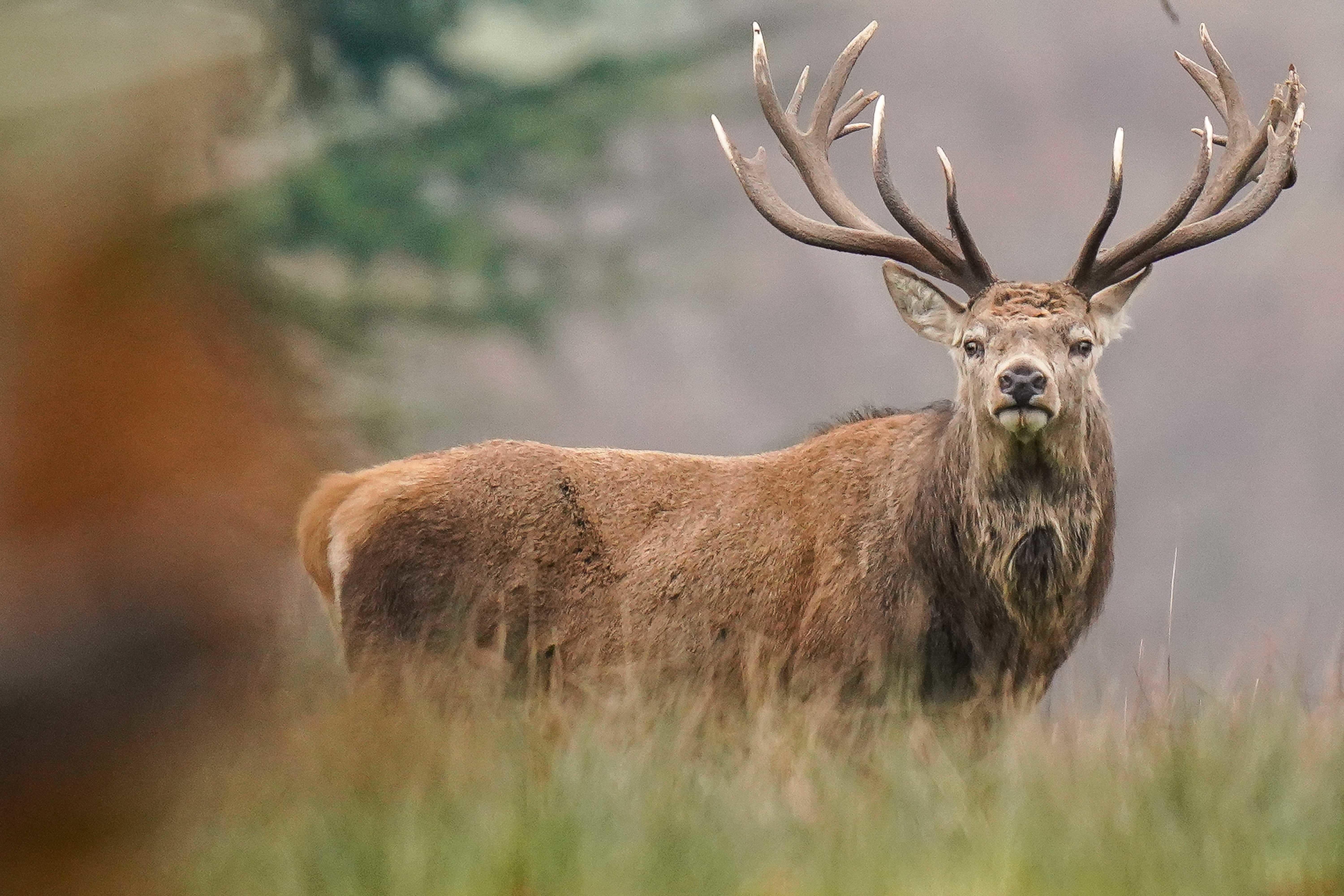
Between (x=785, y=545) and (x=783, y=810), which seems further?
(x=785, y=545)

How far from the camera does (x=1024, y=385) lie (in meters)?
4.25

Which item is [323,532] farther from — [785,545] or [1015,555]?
[1015,555]

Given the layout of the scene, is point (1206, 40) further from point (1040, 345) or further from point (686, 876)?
point (686, 876)

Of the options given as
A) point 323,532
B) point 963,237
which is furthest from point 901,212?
point 323,532

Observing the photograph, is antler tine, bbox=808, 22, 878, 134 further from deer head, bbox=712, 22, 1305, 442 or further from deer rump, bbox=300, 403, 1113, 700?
deer rump, bbox=300, 403, 1113, 700

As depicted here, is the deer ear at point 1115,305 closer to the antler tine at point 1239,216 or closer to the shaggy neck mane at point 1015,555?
the antler tine at point 1239,216

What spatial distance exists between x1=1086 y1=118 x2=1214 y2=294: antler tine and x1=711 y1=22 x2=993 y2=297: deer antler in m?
0.40

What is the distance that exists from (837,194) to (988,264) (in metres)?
0.87

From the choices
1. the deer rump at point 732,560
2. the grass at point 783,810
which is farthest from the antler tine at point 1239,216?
the grass at point 783,810

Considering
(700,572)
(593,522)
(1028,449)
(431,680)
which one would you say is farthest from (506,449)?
(1028,449)

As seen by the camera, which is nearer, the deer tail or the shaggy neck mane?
the shaggy neck mane

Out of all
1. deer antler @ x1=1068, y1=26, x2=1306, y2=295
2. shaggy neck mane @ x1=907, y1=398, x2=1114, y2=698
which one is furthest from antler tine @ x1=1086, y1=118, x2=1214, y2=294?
Result: shaggy neck mane @ x1=907, y1=398, x2=1114, y2=698

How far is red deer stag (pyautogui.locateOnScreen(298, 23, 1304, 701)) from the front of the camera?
455 centimetres

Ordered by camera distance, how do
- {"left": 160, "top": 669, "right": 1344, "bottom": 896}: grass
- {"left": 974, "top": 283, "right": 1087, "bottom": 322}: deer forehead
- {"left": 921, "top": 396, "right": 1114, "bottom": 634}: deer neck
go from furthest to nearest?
1. {"left": 974, "top": 283, "right": 1087, "bottom": 322}: deer forehead
2. {"left": 921, "top": 396, "right": 1114, "bottom": 634}: deer neck
3. {"left": 160, "top": 669, "right": 1344, "bottom": 896}: grass
